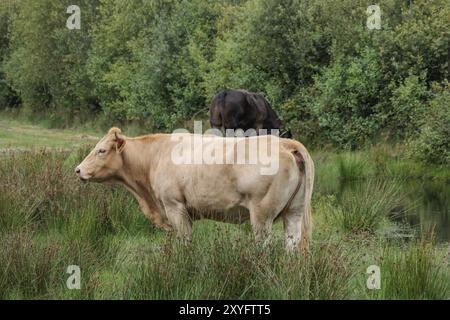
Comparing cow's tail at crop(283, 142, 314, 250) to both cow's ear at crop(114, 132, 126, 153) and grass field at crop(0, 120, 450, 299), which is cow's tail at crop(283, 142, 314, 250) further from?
cow's ear at crop(114, 132, 126, 153)

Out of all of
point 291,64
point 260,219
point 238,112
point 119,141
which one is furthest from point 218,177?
point 291,64

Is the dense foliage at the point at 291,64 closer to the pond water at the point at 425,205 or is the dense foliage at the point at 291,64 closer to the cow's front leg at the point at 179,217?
the pond water at the point at 425,205

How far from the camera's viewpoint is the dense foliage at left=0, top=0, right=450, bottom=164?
780 inches

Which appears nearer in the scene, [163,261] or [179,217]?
[163,261]

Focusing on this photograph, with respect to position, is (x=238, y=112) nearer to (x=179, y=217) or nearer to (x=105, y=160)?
(x=105, y=160)

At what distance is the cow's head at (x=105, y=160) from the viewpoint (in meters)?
9.05

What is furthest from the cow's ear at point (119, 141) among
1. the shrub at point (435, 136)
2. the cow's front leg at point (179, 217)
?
the shrub at point (435, 136)

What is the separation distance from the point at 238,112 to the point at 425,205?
3817 mm

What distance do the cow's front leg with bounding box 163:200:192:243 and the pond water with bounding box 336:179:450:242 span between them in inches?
131

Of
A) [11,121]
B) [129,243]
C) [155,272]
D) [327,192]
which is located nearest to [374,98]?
[327,192]

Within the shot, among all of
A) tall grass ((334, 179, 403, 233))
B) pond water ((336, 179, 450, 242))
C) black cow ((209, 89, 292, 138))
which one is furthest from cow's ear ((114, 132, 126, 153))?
black cow ((209, 89, 292, 138))

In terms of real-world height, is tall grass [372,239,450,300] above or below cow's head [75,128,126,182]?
below

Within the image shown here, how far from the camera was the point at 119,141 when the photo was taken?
9.22 metres

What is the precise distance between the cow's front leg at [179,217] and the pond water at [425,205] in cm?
333
